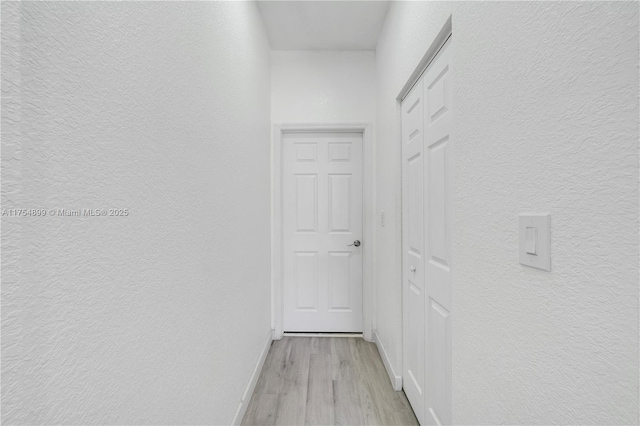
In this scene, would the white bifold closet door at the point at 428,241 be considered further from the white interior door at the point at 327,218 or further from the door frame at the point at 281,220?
the white interior door at the point at 327,218

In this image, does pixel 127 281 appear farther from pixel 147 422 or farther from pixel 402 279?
pixel 402 279

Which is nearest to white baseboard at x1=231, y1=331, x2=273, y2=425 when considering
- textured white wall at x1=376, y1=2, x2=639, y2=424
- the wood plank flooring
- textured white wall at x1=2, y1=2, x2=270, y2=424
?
the wood plank flooring

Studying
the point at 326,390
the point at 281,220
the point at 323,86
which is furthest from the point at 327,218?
the point at 326,390

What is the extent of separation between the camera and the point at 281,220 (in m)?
2.88

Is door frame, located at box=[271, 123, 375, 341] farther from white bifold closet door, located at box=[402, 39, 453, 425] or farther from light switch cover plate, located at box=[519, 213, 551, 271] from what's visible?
light switch cover plate, located at box=[519, 213, 551, 271]

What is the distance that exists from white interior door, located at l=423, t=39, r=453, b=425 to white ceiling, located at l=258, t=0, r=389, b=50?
1.12 m

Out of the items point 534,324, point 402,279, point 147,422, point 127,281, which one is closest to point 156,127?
point 127,281

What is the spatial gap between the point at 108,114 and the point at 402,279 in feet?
5.97

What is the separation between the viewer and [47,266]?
538mm

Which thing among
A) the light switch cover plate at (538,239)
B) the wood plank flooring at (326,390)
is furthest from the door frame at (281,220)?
the light switch cover plate at (538,239)

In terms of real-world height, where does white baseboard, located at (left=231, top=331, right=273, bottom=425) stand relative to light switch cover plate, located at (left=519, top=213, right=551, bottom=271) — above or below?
below

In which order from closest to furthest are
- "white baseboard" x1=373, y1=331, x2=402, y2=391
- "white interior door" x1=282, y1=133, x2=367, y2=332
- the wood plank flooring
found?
the wood plank flooring < "white baseboard" x1=373, y1=331, x2=402, y2=391 < "white interior door" x1=282, y1=133, x2=367, y2=332

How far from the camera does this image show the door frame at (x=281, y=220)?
9.26ft

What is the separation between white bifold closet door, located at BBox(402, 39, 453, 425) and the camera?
4.42 ft
